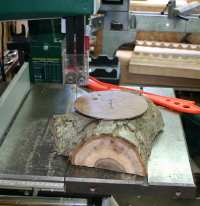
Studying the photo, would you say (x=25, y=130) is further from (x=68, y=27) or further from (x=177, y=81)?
(x=177, y=81)

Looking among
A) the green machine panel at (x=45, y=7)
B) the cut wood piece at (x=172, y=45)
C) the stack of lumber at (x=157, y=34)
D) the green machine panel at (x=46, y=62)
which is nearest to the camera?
the green machine panel at (x=45, y=7)

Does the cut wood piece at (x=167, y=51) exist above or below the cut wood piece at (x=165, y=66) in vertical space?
above

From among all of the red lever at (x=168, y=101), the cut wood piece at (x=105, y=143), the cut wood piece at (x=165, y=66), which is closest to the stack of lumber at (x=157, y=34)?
the cut wood piece at (x=165, y=66)

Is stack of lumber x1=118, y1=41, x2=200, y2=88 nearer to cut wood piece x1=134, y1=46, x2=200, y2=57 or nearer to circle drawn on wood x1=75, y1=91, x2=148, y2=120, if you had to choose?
cut wood piece x1=134, y1=46, x2=200, y2=57

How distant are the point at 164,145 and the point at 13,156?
50 centimetres

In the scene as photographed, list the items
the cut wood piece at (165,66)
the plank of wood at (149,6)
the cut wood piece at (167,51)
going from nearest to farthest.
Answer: the cut wood piece at (165,66) → the cut wood piece at (167,51) → the plank of wood at (149,6)

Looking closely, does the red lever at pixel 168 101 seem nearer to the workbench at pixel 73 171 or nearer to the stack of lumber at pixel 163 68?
the workbench at pixel 73 171

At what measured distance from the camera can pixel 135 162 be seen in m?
1.12

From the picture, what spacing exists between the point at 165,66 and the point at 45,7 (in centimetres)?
108

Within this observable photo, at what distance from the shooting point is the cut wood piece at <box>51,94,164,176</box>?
3.68 feet

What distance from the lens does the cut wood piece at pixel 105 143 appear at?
1.12 m

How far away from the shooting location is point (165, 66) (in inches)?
80.9

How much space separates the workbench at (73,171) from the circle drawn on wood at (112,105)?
13cm

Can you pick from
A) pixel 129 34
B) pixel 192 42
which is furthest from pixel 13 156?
pixel 192 42
